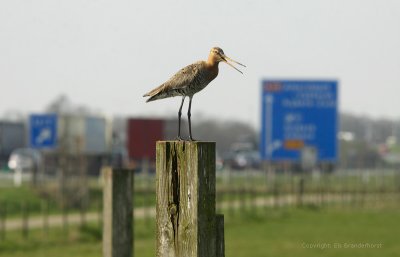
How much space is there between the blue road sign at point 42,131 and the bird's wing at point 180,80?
4680 cm

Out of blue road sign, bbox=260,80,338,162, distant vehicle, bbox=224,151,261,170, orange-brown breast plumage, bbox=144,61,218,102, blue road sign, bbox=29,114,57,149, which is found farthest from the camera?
distant vehicle, bbox=224,151,261,170

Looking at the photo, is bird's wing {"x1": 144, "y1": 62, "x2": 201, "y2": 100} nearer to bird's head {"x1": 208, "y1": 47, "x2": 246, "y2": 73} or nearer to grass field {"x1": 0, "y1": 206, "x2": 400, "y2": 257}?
bird's head {"x1": 208, "y1": 47, "x2": 246, "y2": 73}

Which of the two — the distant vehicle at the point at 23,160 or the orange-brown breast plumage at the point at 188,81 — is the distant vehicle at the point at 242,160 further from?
the orange-brown breast plumage at the point at 188,81

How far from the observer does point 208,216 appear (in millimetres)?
5453

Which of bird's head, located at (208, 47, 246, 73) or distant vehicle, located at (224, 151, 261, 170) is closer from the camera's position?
bird's head, located at (208, 47, 246, 73)

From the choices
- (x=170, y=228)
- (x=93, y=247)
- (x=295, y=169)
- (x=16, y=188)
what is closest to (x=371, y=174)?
(x=295, y=169)

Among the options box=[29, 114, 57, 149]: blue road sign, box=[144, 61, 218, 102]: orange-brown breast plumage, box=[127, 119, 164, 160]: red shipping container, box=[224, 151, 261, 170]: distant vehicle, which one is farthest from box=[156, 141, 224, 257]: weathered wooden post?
box=[224, 151, 261, 170]: distant vehicle

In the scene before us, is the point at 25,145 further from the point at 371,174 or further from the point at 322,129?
the point at 322,129

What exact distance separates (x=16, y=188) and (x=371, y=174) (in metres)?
33.3

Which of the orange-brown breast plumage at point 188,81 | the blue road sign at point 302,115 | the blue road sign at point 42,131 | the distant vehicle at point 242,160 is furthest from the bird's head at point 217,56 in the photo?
the distant vehicle at point 242,160

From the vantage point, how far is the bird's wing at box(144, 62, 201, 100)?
19.2ft

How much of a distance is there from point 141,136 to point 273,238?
36157 millimetres

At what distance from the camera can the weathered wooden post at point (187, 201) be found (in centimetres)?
539

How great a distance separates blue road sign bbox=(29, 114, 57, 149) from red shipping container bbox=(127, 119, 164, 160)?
11.9 m
